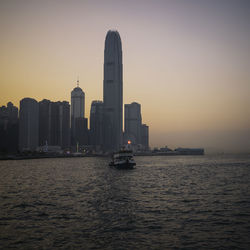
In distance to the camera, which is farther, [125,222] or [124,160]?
[124,160]

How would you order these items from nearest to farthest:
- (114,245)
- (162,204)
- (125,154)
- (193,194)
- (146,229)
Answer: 1. (114,245)
2. (146,229)
3. (162,204)
4. (193,194)
5. (125,154)

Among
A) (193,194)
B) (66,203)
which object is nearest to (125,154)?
(193,194)

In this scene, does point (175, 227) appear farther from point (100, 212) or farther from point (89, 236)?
point (100, 212)

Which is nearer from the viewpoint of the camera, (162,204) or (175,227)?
(175,227)

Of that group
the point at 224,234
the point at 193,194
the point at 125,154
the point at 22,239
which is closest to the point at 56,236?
the point at 22,239

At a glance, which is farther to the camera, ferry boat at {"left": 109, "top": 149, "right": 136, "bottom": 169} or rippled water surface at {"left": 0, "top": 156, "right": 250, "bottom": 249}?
ferry boat at {"left": 109, "top": 149, "right": 136, "bottom": 169}

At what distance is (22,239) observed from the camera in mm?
24766

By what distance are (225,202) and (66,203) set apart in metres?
24.3

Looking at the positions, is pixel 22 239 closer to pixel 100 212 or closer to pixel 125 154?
pixel 100 212

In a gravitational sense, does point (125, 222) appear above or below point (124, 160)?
below

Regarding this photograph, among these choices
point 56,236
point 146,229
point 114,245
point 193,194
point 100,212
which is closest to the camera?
point 114,245

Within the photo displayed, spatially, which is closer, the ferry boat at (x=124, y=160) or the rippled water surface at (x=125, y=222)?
the rippled water surface at (x=125, y=222)

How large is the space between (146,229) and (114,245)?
220 inches

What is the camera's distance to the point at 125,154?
127250 mm
